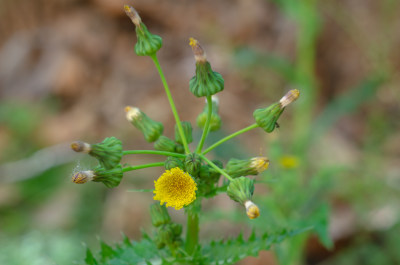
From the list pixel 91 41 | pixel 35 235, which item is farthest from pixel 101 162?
pixel 91 41

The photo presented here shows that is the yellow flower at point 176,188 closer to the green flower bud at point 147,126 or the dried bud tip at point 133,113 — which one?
the green flower bud at point 147,126

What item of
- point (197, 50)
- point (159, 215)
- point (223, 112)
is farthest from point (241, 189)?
point (223, 112)

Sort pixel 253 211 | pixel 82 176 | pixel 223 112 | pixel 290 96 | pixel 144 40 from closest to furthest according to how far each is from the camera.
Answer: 1. pixel 253 211
2. pixel 82 176
3. pixel 290 96
4. pixel 144 40
5. pixel 223 112

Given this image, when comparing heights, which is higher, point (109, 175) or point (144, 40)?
point (144, 40)

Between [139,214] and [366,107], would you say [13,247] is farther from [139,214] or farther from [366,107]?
[366,107]

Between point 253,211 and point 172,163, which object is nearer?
point 253,211

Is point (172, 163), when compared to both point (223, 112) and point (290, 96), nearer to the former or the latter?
point (290, 96)
